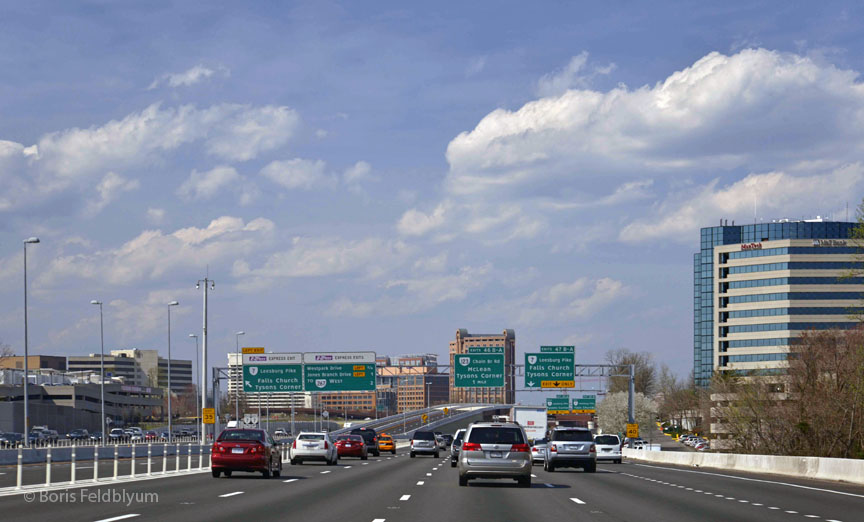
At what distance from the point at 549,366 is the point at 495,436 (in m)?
50.2

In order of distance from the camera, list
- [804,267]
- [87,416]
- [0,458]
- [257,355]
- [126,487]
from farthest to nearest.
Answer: [804,267]
[87,416]
[257,355]
[0,458]
[126,487]

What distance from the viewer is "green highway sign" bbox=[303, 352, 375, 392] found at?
7756cm

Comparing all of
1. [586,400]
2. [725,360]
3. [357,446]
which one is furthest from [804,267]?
[357,446]

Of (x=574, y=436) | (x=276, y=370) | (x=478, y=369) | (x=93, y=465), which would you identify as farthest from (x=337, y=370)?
(x=574, y=436)

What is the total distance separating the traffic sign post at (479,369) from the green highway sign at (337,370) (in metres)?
6.67

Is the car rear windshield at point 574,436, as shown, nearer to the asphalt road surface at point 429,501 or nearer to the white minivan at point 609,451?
the asphalt road surface at point 429,501

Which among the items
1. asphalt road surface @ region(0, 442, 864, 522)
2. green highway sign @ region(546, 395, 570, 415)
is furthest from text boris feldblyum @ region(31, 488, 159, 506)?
green highway sign @ region(546, 395, 570, 415)

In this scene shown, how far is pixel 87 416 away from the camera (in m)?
158

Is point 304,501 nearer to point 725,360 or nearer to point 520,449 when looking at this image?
point 520,449

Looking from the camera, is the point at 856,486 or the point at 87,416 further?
the point at 87,416

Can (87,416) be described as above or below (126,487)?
below

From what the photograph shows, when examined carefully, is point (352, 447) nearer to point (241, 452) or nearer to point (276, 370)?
point (276, 370)

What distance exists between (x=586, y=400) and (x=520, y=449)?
364 ft

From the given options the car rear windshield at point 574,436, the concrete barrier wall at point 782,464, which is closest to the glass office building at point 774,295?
the concrete barrier wall at point 782,464
